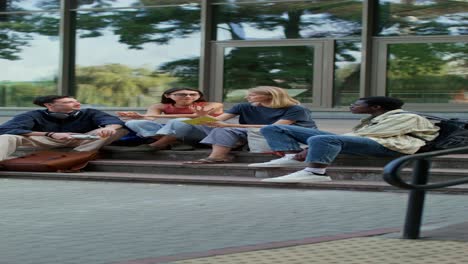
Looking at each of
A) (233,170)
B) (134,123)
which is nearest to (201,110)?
(134,123)

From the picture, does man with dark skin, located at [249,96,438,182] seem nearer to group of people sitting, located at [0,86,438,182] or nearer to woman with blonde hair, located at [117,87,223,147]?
group of people sitting, located at [0,86,438,182]

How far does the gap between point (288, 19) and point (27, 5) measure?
5825 mm

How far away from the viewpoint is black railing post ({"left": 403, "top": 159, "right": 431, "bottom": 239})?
6.21 metres

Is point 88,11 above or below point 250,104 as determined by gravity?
above

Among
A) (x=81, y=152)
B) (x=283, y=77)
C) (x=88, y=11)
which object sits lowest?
(x=81, y=152)

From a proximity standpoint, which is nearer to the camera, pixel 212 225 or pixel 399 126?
pixel 212 225

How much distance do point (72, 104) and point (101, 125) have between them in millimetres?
610

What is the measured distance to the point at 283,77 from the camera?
16281mm

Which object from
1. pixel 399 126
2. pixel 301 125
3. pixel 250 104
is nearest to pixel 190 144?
pixel 250 104

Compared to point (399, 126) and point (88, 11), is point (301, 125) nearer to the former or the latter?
point (399, 126)

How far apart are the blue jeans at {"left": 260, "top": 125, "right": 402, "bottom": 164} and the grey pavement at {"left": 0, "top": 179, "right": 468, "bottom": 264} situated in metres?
0.53

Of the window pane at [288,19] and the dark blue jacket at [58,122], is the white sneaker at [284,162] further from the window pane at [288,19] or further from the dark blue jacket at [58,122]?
the window pane at [288,19]

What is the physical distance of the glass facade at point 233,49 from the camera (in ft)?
50.2

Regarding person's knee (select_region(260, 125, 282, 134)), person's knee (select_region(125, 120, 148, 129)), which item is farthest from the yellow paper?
person's knee (select_region(125, 120, 148, 129))
